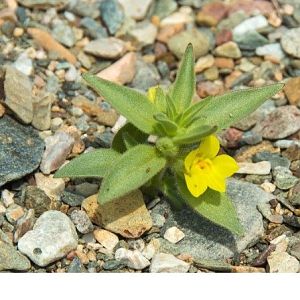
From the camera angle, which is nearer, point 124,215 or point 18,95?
point 124,215

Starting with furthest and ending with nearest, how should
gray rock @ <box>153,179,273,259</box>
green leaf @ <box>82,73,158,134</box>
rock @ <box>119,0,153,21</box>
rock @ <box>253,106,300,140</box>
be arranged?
rock @ <box>119,0,153,21</box>
rock @ <box>253,106,300,140</box>
gray rock @ <box>153,179,273,259</box>
green leaf @ <box>82,73,158,134</box>

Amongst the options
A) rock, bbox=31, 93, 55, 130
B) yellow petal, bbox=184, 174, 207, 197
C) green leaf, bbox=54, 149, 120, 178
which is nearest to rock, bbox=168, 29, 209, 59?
rock, bbox=31, 93, 55, 130

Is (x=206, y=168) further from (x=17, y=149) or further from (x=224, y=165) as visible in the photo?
(x=17, y=149)

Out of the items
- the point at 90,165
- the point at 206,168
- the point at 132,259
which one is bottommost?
the point at 132,259

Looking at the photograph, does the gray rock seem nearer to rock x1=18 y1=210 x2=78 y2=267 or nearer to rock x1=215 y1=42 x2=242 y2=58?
rock x1=18 y1=210 x2=78 y2=267

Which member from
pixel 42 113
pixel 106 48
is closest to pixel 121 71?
pixel 106 48

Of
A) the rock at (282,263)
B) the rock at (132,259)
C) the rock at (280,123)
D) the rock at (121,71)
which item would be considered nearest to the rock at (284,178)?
the rock at (280,123)
